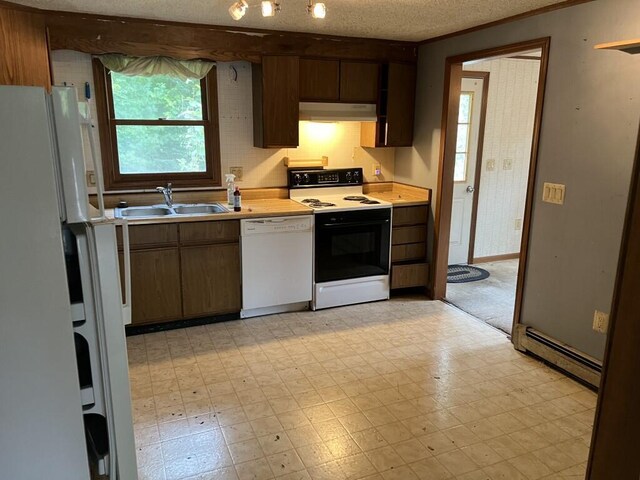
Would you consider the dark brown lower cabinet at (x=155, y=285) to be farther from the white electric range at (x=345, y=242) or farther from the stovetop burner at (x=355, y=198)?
the stovetop burner at (x=355, y=198)

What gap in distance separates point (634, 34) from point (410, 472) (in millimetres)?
2538

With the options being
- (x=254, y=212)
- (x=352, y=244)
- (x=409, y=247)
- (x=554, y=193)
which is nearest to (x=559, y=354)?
(x=554, y=193)

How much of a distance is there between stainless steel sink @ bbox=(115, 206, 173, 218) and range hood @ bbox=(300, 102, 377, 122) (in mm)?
1389

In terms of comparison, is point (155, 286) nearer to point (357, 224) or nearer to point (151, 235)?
point (151, 235)

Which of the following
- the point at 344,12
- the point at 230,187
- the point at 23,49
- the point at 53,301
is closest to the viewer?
the point at 53,301

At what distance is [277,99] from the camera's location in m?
3.92

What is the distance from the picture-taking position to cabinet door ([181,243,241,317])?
3600mm

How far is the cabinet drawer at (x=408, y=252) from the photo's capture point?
4363mm

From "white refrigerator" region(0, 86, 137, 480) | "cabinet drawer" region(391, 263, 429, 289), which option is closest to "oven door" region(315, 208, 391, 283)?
"cabinet drawer" region(391, 263, 429, 289)

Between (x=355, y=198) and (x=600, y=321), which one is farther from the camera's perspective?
(x=355, y=198)

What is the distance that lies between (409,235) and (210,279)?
6.08 ft

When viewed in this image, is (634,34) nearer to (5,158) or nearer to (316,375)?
(316,375)

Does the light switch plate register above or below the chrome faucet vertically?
above

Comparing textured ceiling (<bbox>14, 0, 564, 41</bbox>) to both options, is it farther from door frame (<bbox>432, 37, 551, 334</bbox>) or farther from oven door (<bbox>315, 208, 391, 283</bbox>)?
oven door (<bbox>315, 208, 391, 283</bbox>)
